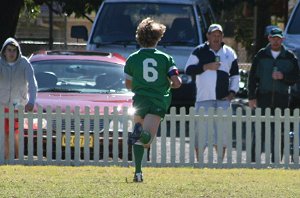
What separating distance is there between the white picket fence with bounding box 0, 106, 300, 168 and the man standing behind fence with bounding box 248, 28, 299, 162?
0.69 m

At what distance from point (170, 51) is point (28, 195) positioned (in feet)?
31.5

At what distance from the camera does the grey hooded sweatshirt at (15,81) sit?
44.4ft

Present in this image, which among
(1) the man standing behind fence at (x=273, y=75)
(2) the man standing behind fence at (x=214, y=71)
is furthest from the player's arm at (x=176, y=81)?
(1) the man standing behind fence at (x=273, y=75)

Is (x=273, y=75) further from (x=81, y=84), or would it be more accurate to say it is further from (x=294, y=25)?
(x=294, y=25)

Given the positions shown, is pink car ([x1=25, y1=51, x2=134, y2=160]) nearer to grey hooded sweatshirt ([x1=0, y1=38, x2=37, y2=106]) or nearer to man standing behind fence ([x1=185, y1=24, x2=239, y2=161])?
grey hooded sweatshirt ([x1=0, y1=38, x2=37, y2=106])

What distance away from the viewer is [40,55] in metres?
15.4

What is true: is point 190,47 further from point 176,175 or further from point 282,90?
point 176,175

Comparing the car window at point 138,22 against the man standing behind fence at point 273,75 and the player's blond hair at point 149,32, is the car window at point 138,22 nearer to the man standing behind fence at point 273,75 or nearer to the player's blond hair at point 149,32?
the man standing behind fence at point 273,75

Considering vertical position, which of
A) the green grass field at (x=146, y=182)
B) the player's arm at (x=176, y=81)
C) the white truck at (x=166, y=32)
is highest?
the white truck at (x=166, y=32)

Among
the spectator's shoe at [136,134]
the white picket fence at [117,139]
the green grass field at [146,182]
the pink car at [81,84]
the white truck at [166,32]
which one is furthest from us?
the white truck at [166,32]

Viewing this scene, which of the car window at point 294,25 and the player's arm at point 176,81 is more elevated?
the car window at point 294,25

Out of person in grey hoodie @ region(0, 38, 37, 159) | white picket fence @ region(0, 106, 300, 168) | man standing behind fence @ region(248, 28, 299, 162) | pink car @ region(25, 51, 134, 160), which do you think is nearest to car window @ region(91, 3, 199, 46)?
pink car @ region(25, 51, 134, 160)

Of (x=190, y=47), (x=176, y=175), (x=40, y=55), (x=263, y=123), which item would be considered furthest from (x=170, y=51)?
(x=176, y=175)

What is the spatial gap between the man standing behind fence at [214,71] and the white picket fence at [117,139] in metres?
0.32
